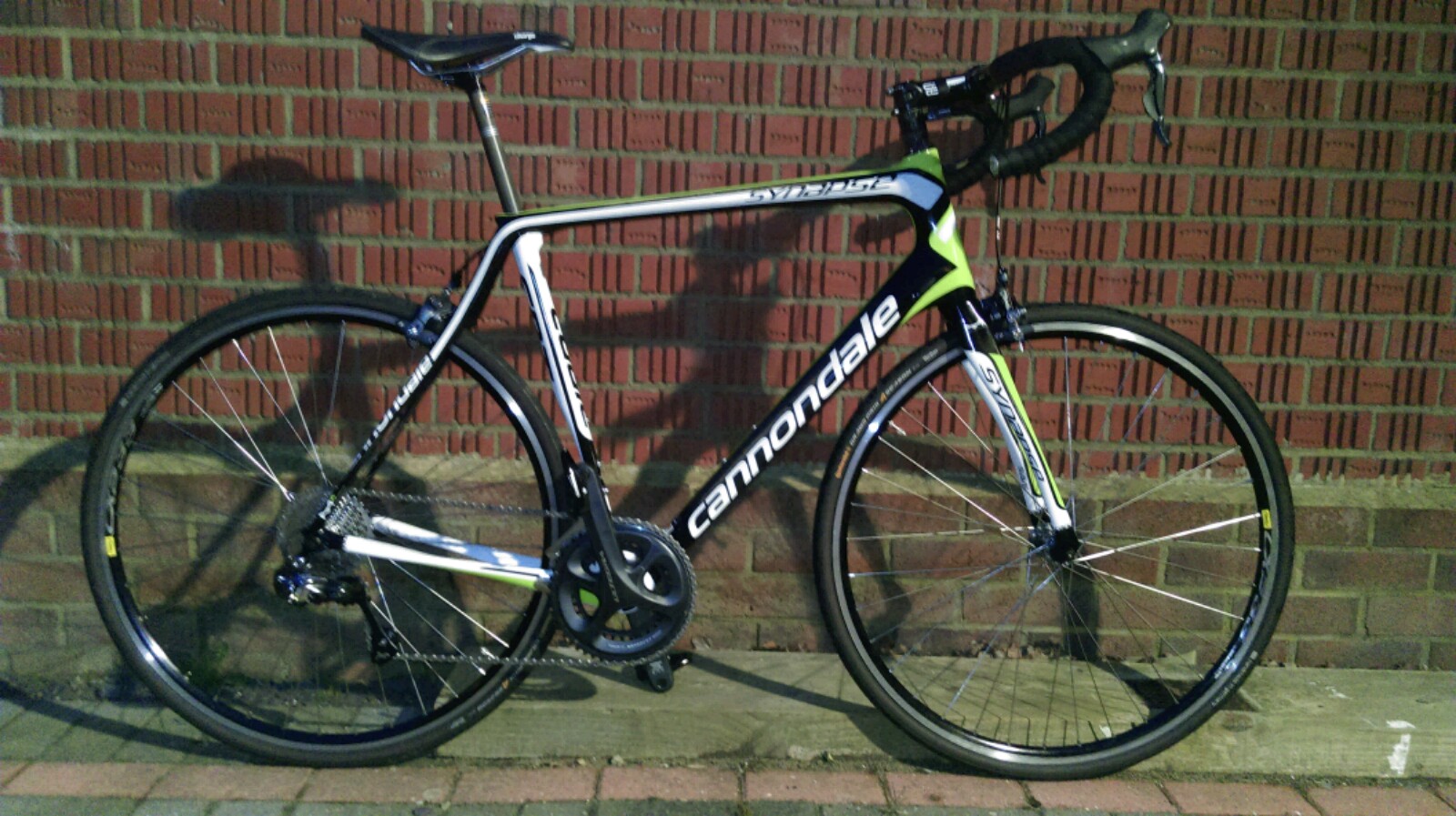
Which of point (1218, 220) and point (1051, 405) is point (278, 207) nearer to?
point (1051, 405)

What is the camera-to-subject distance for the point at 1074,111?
95.7 inches

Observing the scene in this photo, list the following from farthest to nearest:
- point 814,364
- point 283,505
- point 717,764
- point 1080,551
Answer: point 1080,551 < point 283,505 < point 717,764 < point 814,364

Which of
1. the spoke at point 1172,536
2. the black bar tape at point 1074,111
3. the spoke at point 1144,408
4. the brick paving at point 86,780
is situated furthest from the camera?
the spoke at point 1144,408

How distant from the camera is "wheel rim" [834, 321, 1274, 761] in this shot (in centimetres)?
316

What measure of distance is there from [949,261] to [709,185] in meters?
0.81

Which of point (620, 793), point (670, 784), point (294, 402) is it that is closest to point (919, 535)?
point (670, 784)

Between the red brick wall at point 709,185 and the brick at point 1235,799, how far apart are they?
780 mm

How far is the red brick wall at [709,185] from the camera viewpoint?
3.05m

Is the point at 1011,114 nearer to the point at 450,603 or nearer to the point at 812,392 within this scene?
the point at 812,392

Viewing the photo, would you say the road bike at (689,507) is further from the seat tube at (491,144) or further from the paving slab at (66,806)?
the paving slab at (66,806)

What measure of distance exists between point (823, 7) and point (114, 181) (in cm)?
202

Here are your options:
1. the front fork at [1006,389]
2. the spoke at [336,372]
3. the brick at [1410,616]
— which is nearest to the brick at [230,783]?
the spoke at [336,372]

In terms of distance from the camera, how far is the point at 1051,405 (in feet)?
10.5

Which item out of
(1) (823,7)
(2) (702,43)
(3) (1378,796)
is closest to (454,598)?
(2) (702,43)
